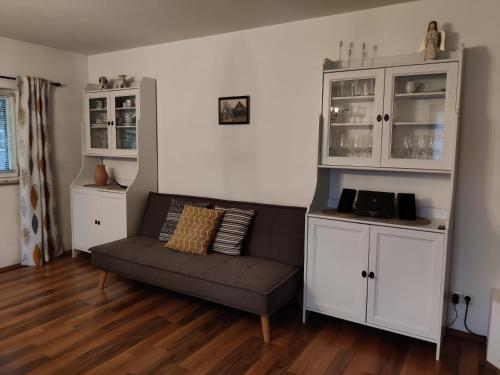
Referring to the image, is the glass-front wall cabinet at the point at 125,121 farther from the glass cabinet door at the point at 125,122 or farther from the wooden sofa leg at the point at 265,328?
the wooden sofa leg at the point at 265,328

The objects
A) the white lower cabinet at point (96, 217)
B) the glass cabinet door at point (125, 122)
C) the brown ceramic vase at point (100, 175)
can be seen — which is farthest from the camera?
the brown ceramic vase at point (100, 175)

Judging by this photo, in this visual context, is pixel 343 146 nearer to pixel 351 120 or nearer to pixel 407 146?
pixel 351 120

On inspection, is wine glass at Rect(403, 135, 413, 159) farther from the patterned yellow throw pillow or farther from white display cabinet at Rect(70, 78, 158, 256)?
white display cabinet at Rect(70, 78, 158, 256)

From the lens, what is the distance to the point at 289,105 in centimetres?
327

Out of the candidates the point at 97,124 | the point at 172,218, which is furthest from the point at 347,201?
the point at 97,124

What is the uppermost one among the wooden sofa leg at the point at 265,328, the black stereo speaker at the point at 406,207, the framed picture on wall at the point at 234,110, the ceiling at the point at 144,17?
the ceiling at the point at 144,17

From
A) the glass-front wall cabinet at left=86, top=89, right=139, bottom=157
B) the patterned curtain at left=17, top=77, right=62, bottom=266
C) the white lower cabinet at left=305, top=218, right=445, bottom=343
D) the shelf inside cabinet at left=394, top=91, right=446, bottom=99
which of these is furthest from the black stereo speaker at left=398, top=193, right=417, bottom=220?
the patterned curtain at left=17, top=77, right=62, bottom=266

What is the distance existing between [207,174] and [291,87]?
3.86ft

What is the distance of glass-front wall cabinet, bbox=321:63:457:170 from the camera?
97.2 inches

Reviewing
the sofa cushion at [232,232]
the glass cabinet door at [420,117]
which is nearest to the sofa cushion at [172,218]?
the sofa cushion at [232,232]

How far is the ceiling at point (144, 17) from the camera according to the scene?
281 centimetres

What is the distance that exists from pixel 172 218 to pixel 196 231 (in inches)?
18.1

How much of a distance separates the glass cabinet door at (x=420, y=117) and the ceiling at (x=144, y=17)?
0.62 metres

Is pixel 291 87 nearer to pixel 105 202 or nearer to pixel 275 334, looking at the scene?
pixel 275 334
